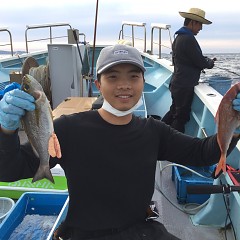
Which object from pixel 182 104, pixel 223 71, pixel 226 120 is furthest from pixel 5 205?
pixel 223 71

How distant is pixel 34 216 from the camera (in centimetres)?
271

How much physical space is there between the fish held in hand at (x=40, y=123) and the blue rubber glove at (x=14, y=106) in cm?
4

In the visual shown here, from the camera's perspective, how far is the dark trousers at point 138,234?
185 cm

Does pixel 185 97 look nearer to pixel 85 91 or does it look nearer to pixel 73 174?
pixel 85 91

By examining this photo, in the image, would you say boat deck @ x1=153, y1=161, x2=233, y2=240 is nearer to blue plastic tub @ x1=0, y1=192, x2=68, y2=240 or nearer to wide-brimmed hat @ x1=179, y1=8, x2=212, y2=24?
blue plastic tub @ x1=0, y1=192, x2=68, y2=240

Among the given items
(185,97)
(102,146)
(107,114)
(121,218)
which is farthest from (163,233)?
(185,97)

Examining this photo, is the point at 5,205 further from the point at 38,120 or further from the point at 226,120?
the point at 226,120

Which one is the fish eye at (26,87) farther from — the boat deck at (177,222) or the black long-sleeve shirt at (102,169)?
the boat deck at (177,222)

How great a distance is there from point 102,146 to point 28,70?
4661 mm

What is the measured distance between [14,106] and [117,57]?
0.72 meters

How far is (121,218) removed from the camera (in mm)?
1891

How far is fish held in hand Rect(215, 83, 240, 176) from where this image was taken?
1794 millimetres

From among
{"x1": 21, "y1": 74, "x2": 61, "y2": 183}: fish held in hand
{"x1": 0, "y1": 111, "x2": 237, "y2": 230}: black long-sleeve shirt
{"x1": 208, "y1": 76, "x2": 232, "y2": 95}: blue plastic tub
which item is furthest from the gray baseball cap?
{"x1": 208, "y1": 76, "x2": 232, "y2": 95}: blue plastic tub

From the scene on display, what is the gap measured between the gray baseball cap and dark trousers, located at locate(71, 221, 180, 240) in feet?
3.27
